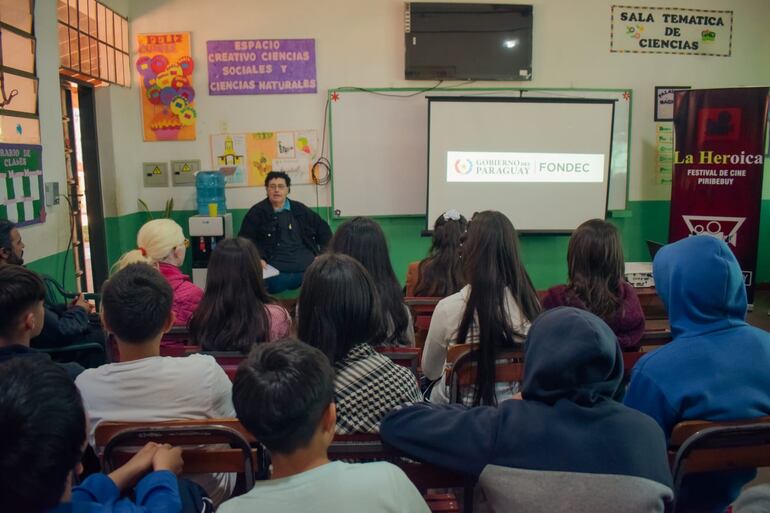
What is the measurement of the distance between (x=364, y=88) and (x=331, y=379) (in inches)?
175

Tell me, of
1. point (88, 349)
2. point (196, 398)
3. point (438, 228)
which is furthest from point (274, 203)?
point (196, 398)

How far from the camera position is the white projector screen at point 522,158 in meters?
5.17

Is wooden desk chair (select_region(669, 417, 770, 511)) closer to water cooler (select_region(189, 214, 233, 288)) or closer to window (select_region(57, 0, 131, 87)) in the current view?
water cooler (select_region(189, 214, 233, 288))

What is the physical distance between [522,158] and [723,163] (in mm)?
1601

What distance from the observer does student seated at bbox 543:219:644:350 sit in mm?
2305

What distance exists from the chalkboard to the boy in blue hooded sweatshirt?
3793 millimetres

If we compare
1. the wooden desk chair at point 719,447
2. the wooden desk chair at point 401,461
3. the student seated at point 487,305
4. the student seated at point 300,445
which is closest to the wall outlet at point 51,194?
the student seated at point 487,305

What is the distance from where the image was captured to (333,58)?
517 cm

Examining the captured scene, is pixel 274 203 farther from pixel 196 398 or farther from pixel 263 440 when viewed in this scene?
pixel 263 440

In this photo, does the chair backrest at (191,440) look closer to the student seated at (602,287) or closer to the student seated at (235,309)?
the student seated at (235,309)

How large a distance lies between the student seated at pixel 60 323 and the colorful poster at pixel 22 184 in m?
0.53

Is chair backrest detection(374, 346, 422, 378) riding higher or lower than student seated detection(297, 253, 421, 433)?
lower

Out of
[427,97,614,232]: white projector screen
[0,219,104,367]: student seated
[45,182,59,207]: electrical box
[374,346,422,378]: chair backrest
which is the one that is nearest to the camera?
[374,346,422,378]: chair backrest

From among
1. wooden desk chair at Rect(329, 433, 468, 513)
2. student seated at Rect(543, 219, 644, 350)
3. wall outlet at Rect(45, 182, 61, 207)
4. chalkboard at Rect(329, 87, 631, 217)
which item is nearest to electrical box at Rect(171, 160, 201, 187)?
chalkboard at Rect(329, 87, 631, 217)
